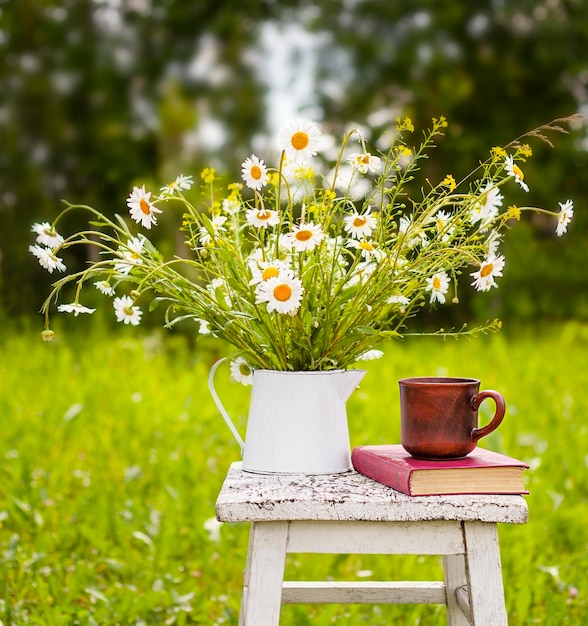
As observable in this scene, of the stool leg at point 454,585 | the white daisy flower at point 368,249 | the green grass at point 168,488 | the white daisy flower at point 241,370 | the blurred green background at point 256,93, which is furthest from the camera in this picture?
the blurred green background at point 256,93

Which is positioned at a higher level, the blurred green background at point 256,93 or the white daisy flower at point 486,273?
the blurred green background at point 256,93

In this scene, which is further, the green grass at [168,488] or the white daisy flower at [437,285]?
the green grass at [168,488]

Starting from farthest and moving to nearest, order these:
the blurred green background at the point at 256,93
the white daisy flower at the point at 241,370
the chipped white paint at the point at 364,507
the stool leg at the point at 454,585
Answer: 1. the blurred green background at the point at 256,93
2. the stool leg at the point at 454,585
3. the white daisy flower at the point at 241,370
4. the chipped white paint at the point at 364,507

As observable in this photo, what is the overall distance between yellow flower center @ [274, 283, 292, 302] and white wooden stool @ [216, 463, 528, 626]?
10.8 inches

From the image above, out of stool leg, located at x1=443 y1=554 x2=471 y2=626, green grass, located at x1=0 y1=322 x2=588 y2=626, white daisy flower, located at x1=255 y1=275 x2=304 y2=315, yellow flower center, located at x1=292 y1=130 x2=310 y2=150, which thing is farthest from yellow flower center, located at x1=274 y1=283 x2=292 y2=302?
green grass, located at x1=0 y1=322 x2=588 y2=626

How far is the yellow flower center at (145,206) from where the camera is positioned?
1311 mm

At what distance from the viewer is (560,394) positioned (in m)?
4.23

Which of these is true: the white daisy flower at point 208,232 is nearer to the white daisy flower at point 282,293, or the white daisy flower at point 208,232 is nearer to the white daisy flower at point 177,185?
the white daisy flower at point 177,185

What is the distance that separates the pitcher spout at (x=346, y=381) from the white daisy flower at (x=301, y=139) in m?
0.35

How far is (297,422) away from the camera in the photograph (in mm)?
1363

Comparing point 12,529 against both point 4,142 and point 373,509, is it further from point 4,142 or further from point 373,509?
point 4,142

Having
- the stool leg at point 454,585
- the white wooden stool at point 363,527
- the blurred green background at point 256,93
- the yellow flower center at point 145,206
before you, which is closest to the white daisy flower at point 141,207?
the yellow flower center at point 145,206

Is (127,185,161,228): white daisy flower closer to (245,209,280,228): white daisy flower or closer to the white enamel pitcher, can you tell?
(245,209,280,228): white daisy flower

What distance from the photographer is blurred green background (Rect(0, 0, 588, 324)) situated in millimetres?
6152
